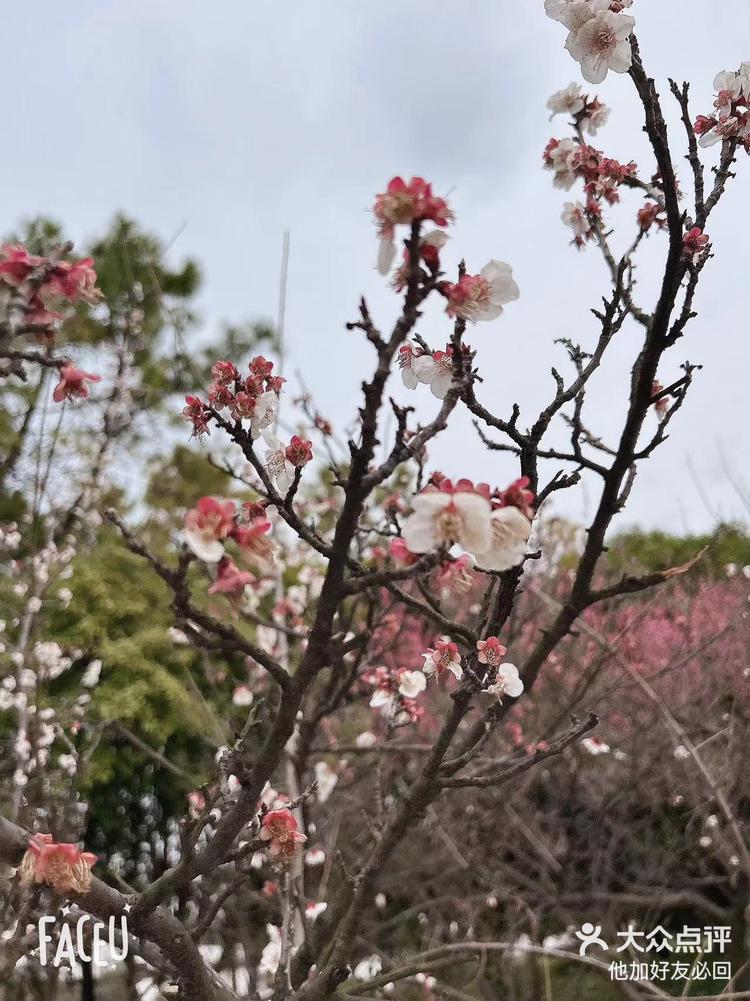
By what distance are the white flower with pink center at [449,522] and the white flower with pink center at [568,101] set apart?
1.55m

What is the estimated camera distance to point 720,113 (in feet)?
6.15

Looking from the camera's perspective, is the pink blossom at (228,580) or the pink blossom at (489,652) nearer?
the pink blossom at (228,580)

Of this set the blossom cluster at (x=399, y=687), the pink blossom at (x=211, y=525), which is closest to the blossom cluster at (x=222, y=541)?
the pink blossom at (x=211, y=525)

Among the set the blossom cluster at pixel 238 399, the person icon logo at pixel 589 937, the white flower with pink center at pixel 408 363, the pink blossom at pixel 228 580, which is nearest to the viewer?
the pink blossom at pixel 228 580

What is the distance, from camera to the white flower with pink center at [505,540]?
109 cm

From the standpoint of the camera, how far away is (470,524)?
3.54 feet

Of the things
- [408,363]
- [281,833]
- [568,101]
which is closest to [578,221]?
[568,101]

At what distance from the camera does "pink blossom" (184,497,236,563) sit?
985mm

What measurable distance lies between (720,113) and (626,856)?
5.73 metres

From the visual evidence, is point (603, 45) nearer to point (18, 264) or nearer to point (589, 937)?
point (18, 264)

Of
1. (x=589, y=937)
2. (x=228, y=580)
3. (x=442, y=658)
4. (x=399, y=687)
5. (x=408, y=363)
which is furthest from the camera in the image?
(x=589, y=937)

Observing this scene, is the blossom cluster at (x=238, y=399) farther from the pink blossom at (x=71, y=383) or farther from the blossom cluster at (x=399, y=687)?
the blossom cluster at (x=399, y=687)

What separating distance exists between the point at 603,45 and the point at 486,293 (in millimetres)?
779

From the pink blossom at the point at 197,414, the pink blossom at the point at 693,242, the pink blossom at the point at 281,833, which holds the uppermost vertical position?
the pink blossom at the point at 693,242
